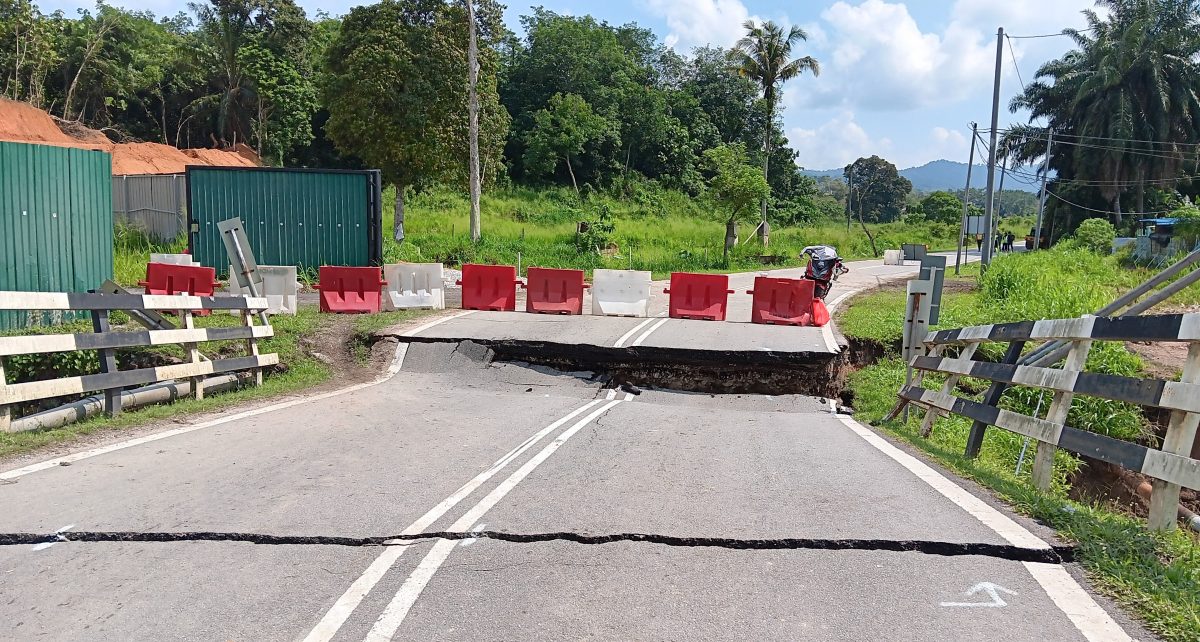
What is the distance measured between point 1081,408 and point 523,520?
9.52 m

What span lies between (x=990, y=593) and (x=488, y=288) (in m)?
15.6

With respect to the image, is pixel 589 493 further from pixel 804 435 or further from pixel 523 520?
pixel 804 435

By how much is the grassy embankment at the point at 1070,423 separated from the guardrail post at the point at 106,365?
304 inches

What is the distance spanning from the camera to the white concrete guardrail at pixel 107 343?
23.7ft

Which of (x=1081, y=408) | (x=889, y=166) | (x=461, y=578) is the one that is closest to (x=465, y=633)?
(x=461, y=578)

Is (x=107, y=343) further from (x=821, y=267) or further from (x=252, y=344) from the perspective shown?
(x=821, y=267)

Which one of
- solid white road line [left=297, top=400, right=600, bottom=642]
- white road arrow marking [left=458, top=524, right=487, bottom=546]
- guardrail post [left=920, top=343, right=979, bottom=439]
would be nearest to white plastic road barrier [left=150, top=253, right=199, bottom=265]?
solid white road line [left=297, top=400, right=600, bottom=642]

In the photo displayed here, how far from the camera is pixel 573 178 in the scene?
6444 cm

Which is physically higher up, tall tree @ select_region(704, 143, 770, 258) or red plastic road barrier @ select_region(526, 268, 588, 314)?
tall tree @ select_region(704, 143, 770, 258)

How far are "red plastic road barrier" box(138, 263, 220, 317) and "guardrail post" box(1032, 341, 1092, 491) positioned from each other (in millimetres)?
14603

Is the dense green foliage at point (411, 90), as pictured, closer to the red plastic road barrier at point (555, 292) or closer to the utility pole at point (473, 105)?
the utility pole at point (473, 105)

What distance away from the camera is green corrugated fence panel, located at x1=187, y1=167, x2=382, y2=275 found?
2103cm

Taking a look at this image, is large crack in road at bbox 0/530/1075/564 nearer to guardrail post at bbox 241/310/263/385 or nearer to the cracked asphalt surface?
the cracked asphalt surface

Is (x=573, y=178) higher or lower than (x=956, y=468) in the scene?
higher
